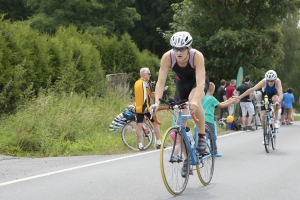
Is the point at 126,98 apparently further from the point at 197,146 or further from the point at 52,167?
the point at 197,146

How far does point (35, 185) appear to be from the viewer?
29.4 feet

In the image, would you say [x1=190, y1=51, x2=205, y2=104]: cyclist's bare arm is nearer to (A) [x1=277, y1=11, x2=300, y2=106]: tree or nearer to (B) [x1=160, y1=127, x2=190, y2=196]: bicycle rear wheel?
(B) [x1=160, y1=127, x2=190, y2=196]: bicycle rear wheel

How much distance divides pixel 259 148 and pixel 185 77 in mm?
7277

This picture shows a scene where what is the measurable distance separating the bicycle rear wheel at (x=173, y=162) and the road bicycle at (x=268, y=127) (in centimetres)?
629

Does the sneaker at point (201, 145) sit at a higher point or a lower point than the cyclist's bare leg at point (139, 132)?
higher

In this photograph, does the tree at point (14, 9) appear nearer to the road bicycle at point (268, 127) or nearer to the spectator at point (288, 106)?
the spectator at point (288, 106)

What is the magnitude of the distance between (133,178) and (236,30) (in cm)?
2311

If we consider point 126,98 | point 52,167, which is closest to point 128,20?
point 126,98

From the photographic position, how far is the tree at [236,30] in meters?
31.8

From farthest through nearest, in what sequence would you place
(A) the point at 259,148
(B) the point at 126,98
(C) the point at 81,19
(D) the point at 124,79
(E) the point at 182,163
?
1. (C) the point at 81,19
2. (D) the point at 124,79
3. (B) the point at 126,98
4. (A) the point at 259,148
5. (E) the point at 182,163

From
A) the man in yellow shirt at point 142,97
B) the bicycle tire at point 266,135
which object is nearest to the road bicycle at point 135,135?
the man in yellow shirt at point 142,97

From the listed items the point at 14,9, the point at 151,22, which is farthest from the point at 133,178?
the point at 151,22

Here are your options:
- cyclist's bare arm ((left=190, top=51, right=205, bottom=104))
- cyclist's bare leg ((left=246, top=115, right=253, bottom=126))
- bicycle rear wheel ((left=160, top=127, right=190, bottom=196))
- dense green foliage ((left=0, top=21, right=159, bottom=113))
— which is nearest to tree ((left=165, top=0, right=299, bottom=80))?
dense green foliage ((left=0, top=21, right=159, bottom=113))

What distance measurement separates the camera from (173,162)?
25.9 ft
